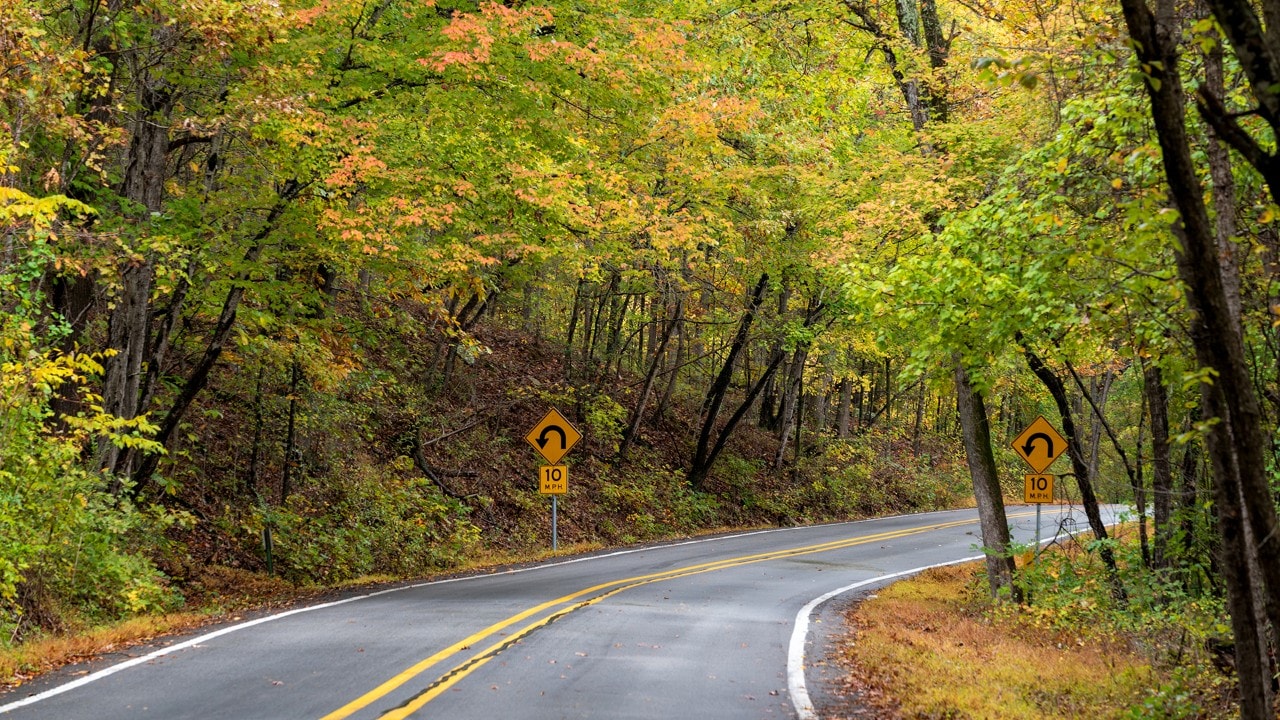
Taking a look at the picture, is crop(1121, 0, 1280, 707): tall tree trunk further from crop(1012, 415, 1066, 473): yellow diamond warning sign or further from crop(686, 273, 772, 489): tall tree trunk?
crop(686, 273, 772, 489): tall tree trunk

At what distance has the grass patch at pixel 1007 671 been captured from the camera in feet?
24.9

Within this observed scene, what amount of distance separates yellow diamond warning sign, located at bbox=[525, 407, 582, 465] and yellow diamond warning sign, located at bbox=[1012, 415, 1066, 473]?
334 inches

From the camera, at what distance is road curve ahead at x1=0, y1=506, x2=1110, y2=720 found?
708cm

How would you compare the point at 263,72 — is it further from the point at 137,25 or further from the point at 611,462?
the point at 611,462

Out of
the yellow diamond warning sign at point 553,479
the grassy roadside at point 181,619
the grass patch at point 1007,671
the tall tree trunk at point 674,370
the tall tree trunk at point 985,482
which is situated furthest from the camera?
the tall tree trunk at point 674,370

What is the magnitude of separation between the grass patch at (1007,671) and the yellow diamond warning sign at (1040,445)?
4290mm

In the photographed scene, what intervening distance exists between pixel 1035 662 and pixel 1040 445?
8.49 m

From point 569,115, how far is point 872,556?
12.9 meters

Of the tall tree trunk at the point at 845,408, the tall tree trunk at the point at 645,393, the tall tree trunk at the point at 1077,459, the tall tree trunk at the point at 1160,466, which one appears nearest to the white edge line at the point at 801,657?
the tall tree trunk at the point at 1077,459

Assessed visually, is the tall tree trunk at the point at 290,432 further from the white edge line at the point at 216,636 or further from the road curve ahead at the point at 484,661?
the road curve ahead at the point at 484,661

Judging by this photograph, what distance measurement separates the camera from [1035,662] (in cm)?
966

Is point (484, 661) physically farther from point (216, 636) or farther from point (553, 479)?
point (553, 479)

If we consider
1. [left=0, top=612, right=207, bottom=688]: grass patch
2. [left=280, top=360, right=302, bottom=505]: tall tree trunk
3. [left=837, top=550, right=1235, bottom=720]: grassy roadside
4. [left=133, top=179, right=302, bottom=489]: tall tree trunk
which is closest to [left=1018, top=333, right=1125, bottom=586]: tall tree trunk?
[left=837, top=550, right=1235, bottom=720]: grassy roadside

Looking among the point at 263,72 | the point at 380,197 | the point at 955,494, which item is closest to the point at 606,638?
the point at 380,197
